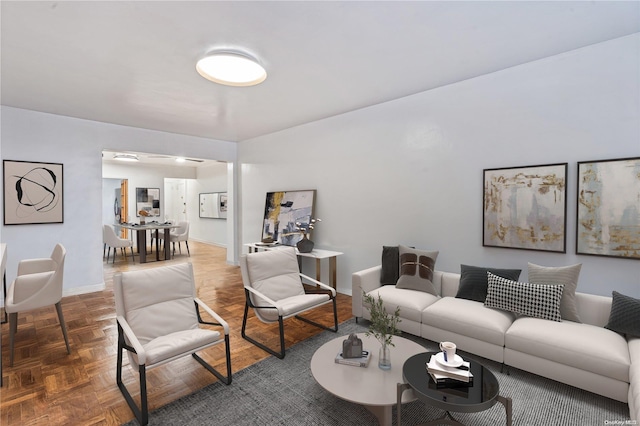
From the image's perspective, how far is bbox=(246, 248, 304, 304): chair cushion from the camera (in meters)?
3.30

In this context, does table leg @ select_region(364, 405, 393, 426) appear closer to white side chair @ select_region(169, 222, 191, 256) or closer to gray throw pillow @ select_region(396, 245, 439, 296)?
gray throw pillow @ select_region(396, 245, 439, 296)

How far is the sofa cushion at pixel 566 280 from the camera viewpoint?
2.58 meters

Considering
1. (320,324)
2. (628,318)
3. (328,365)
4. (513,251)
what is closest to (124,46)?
(328,365)

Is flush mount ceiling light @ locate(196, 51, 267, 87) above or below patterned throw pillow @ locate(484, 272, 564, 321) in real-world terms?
above

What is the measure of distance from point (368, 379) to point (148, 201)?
9795 mm

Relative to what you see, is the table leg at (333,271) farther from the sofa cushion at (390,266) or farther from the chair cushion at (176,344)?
the chair cushion at (176,344)

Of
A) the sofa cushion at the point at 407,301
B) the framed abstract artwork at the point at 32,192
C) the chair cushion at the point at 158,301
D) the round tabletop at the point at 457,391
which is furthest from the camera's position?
the framed abstract artwork at the point at 32,192

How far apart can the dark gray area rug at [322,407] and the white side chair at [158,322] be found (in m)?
0.19

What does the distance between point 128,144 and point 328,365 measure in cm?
510

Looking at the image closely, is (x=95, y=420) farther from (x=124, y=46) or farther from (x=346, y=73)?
(x=346, y=73)

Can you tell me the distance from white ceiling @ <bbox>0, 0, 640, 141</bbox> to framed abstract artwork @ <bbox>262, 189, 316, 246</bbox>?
1747 millimetres

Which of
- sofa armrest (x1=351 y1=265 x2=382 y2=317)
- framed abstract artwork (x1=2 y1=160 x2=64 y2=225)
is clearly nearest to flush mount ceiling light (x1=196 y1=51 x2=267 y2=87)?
sofa armrest (x1=351 y1=265 x2=382 y2=317)

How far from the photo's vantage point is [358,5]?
2105mm

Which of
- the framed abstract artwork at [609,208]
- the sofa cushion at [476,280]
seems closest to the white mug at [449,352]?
the sofa cushion at [476,280]
